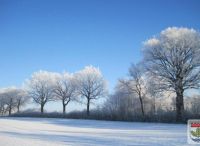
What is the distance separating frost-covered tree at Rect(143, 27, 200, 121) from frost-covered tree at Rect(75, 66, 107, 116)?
2556 cm

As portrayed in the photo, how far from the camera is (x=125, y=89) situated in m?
57.5

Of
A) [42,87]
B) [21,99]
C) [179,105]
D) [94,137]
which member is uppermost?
[42,87]

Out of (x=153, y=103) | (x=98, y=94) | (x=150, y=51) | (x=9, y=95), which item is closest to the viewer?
(x=150, y=51)

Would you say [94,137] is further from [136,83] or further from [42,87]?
[42,87]

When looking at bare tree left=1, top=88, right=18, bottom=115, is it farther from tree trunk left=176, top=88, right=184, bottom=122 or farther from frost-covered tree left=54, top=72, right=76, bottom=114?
tree trunk left=176, top=88, right=184, bottom=122

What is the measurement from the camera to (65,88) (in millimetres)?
68125

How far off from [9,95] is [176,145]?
7918cm

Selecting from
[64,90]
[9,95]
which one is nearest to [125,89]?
[64,90]

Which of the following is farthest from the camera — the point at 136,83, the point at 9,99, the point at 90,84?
the point at 9,99

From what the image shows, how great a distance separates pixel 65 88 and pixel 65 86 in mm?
638

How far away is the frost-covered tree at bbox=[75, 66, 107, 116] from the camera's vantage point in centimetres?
6112

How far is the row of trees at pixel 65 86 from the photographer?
62094 millimetres

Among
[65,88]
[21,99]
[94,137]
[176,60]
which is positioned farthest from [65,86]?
[94,137]

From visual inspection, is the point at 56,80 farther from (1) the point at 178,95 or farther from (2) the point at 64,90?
(1) the point at 178,95
